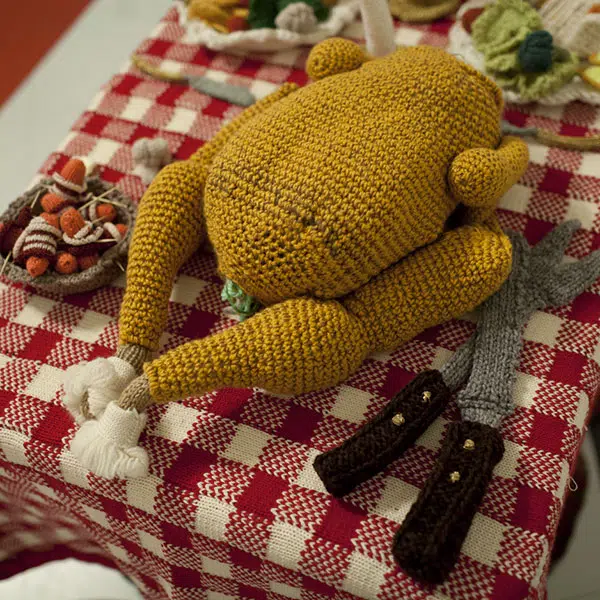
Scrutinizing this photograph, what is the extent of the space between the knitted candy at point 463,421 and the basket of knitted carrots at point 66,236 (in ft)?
1.20

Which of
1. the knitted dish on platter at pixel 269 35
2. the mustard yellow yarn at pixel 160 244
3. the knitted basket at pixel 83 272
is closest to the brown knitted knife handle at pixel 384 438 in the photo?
the mustard yellow yarn at pixel 160 244

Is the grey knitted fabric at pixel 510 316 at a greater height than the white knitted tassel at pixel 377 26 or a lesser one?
lesser

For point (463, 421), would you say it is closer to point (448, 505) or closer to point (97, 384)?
point (448, 505)

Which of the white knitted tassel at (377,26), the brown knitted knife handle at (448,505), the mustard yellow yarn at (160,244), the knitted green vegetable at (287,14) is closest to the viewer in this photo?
→ the brown knitted knife handle at (448,505)

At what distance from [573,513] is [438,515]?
0.50m

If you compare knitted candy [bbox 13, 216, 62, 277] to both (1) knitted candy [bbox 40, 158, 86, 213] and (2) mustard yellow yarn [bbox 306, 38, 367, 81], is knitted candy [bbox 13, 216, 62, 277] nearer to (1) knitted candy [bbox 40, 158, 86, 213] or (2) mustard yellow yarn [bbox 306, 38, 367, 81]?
(1) knitted candy [bbox 40, 158, 86, 213]

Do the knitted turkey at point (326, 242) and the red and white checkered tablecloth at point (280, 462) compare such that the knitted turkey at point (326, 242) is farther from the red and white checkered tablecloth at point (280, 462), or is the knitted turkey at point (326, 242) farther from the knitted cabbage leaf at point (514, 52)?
the knitted cabbage leaf at point (514, 52)

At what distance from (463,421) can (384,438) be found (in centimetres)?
9

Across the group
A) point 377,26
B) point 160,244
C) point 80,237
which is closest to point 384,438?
point 160,244

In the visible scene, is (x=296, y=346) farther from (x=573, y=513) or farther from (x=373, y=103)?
(x=573, y=513)

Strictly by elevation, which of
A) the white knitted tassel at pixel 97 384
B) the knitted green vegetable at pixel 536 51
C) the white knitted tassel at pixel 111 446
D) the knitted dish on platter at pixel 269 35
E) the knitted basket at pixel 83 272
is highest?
the knitted dish on platter at pixel 269 35

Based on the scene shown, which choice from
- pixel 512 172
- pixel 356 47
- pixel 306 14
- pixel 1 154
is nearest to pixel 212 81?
pixel 306 14

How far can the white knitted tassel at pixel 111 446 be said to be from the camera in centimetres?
66

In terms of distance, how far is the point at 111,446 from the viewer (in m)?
0.66
